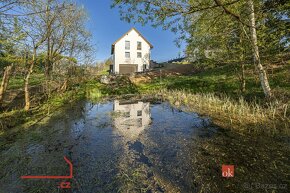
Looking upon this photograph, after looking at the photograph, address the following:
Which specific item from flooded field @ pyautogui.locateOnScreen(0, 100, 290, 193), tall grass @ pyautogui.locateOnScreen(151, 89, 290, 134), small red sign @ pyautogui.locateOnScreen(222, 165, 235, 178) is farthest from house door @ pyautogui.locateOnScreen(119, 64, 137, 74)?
small red sign @ pyautogui.locateOnScreen(222, 165, 235, 178)

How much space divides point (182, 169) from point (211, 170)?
0.59 meters

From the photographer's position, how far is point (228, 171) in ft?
10.6

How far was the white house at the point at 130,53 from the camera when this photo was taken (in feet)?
118

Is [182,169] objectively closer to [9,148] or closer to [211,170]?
[211,170]

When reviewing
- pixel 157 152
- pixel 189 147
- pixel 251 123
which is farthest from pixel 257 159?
pixel 251 123

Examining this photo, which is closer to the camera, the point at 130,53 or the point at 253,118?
the point at 253,118

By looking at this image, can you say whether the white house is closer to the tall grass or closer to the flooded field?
the tall grass

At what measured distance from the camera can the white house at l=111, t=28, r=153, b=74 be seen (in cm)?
3588

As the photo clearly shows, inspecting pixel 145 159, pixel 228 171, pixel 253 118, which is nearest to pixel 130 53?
pixel 253 118

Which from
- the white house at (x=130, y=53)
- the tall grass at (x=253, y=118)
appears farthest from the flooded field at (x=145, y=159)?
the white house at (x=130, y=53)

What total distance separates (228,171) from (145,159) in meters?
1.81

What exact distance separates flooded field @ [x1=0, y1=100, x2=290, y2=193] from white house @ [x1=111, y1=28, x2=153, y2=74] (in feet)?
102

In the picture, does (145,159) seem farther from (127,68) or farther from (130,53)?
(130,53)

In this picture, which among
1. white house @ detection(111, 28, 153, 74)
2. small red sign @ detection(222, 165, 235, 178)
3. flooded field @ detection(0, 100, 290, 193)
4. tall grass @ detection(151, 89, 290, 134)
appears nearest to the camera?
flooded field @ detection(0, 100, 290, 193)
